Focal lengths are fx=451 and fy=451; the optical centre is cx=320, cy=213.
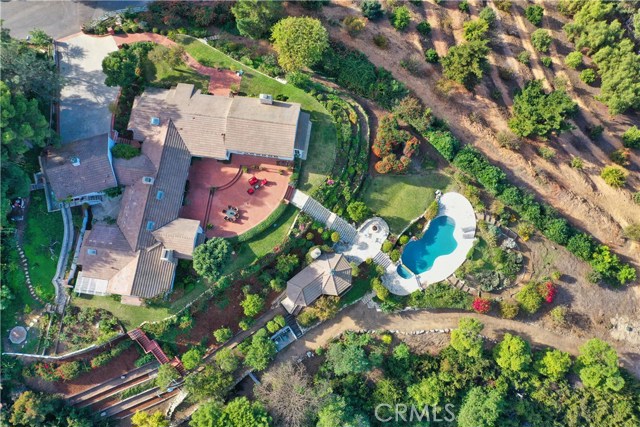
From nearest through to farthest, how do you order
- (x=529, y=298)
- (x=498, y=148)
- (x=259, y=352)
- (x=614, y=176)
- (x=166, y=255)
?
(x=166, y=255) < (x=259, y=352) < (x=529, y=298) < (x=614, y=176) < (x=498, y=148)

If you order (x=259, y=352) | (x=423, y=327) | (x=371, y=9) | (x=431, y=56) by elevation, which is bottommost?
(x=259, y=352)

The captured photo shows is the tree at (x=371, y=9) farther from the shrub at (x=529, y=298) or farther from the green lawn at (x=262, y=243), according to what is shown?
the shrub at (x=529, y=298)

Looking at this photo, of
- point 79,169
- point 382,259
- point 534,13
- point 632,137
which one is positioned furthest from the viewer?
point 534,13

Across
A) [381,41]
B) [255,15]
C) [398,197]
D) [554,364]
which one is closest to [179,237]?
[398,197]

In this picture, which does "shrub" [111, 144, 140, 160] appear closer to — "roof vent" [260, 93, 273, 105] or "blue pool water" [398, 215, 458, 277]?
"roof vent" [260, 93, 273, 105]

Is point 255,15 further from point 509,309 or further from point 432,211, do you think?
point 509,309

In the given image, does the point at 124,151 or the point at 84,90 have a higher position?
the point at 84,90

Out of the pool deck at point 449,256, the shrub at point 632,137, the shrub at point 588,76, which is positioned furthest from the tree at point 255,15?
the shrub at point 632,137
